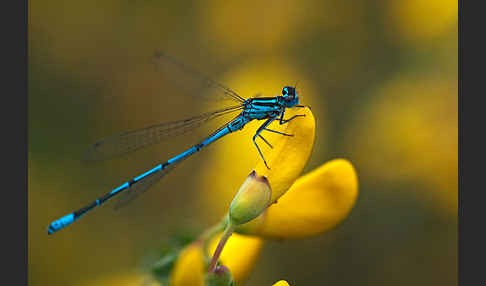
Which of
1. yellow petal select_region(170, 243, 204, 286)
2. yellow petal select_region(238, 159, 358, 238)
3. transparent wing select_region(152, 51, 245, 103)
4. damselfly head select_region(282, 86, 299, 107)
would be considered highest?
transparent wing select_region(152, 51, 245, 103)

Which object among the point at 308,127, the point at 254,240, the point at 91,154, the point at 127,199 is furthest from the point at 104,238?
the point at 308,127

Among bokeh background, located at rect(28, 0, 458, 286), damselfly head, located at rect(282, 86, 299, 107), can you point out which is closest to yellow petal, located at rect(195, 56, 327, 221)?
bokeh background, located at rect(28, 0, 458, 286)

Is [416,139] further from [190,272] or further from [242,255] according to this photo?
[190,272]

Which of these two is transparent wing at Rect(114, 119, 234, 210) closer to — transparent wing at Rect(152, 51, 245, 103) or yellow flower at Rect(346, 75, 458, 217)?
transparent wing at Rect(152, 51, 245, 103)

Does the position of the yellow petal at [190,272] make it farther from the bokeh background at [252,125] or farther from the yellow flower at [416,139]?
the yellow flower at [416,139]

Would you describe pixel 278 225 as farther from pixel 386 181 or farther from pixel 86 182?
pixel 86 182

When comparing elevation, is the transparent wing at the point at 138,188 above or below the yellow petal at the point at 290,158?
below

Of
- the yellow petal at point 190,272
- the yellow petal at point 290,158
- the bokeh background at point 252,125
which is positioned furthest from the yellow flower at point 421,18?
the yellow petal at point 190,272
